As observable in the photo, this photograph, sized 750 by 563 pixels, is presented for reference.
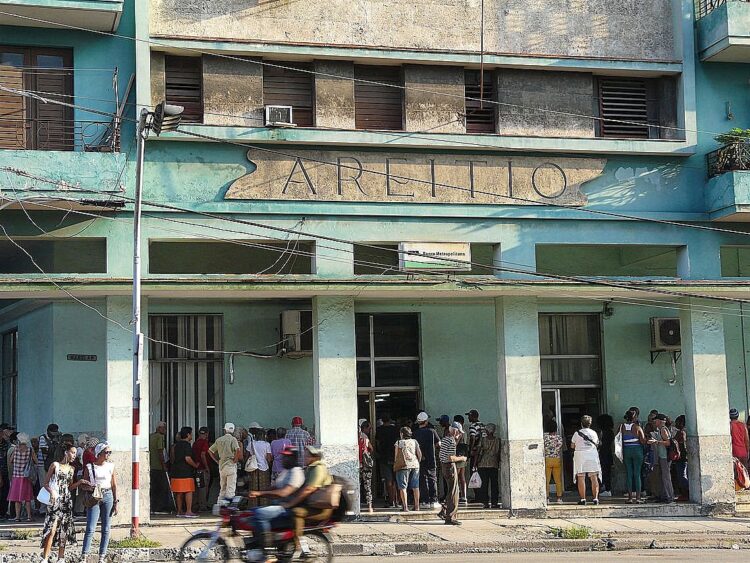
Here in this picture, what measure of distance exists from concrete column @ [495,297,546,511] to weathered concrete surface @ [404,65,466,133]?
3.41m

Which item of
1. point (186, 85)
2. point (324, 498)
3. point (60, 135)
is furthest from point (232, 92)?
point (324, 498)

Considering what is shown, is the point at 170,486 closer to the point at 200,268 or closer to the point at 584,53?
the point at 200,268

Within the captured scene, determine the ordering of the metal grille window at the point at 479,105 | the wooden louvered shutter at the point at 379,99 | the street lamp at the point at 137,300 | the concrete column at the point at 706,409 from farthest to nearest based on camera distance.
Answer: the concrete column at the point at 706,409 → the metal grille window at the point at 479,105 → the wooden louvered shutter at the point at 379,99 → the street lamp at the point at 137,300

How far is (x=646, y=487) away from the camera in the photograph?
75.7ft

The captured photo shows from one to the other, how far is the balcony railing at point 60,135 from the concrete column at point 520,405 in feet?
24.9

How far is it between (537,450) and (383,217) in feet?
16.7

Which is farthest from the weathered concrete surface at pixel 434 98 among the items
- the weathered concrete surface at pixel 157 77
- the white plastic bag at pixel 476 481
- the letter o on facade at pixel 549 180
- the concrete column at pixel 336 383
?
the white plastic bag at pixel 476 481

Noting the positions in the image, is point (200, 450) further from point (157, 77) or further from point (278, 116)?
point (157, 77)

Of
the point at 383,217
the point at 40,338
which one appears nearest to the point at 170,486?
the point at 40,338

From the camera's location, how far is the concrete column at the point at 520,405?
21.2 m

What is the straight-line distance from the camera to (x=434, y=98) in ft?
70.2

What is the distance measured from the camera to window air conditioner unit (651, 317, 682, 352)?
25000mm

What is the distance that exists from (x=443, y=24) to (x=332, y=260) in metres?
4.83

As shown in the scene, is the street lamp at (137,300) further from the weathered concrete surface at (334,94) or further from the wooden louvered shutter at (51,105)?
the weathered concrete surface at (334,94)
